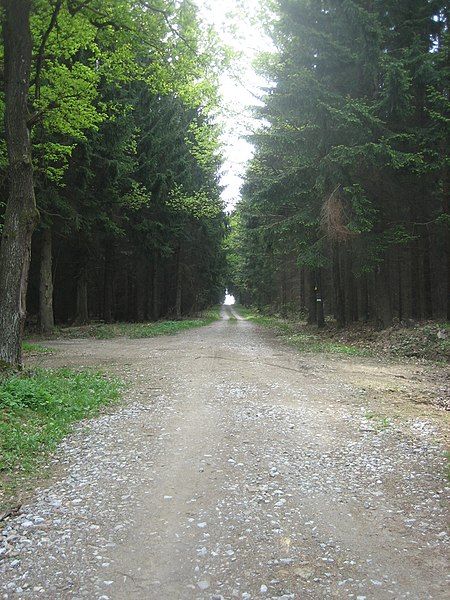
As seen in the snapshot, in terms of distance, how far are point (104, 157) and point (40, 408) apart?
53.0 feet

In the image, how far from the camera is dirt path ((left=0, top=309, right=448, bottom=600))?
3229 millimetres

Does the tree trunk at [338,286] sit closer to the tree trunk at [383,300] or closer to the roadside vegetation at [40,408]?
the tree trunk at [383,300]

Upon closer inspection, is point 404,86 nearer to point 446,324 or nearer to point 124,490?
point 446,324

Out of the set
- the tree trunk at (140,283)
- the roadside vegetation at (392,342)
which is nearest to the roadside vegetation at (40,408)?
the roadside vegetation at (392,342)

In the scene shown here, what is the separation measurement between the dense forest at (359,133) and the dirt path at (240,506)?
31.2 ft

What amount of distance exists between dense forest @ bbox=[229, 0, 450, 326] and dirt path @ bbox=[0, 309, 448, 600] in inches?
375

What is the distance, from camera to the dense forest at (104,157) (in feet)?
29.8

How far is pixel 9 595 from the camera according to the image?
3059 mm

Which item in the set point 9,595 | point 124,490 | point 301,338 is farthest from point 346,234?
point 9,595

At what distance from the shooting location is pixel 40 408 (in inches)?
280

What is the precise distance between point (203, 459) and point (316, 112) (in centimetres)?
1437

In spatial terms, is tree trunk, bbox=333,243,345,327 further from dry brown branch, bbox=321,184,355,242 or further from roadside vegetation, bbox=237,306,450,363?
dry brown branch, bbox=321,184,355,242

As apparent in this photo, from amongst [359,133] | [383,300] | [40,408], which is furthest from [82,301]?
[40,408]

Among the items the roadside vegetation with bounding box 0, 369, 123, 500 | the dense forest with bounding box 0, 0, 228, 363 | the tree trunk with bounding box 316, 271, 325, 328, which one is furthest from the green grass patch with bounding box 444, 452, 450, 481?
the tree trunk with bounding box 316, 271, 325, 328
